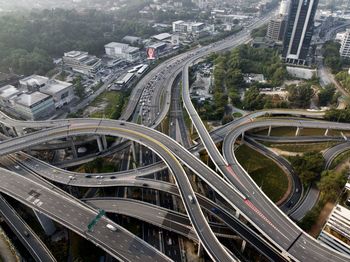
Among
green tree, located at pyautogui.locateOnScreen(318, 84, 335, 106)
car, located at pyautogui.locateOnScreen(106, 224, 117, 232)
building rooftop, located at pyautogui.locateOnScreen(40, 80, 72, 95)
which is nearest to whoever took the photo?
car, located at pyautogui.locateOnScreen(106, 224, 117, 232)

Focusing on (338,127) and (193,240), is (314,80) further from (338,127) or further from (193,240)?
(193,240)

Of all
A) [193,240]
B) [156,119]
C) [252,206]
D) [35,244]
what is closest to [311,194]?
[252,206]

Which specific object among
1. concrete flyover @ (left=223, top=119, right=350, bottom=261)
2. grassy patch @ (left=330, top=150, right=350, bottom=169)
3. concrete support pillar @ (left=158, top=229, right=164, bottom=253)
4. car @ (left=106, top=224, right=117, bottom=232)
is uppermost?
concrete flyover @ (left=223, top=119, right=350, bottom=261)

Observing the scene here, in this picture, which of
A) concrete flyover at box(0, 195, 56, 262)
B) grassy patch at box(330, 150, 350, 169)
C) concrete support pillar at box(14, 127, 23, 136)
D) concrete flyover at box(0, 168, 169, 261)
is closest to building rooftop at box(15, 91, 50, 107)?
concrete support pillar at box(14, 127, 23, 136)

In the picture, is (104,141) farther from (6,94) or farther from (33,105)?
(6,94)

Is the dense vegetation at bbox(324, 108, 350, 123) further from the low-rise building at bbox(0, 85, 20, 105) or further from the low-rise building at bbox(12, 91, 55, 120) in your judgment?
the low-rise building at bbox(0, 85, 20, 105)

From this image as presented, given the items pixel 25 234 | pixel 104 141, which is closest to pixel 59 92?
pixel 104 141

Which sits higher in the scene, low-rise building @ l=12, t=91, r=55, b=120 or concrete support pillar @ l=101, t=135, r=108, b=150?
low-rise building @ l=12, t=91, r=55, b=120

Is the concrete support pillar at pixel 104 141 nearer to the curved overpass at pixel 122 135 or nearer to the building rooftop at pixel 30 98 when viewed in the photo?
the curved overpass at pixel 122 135
